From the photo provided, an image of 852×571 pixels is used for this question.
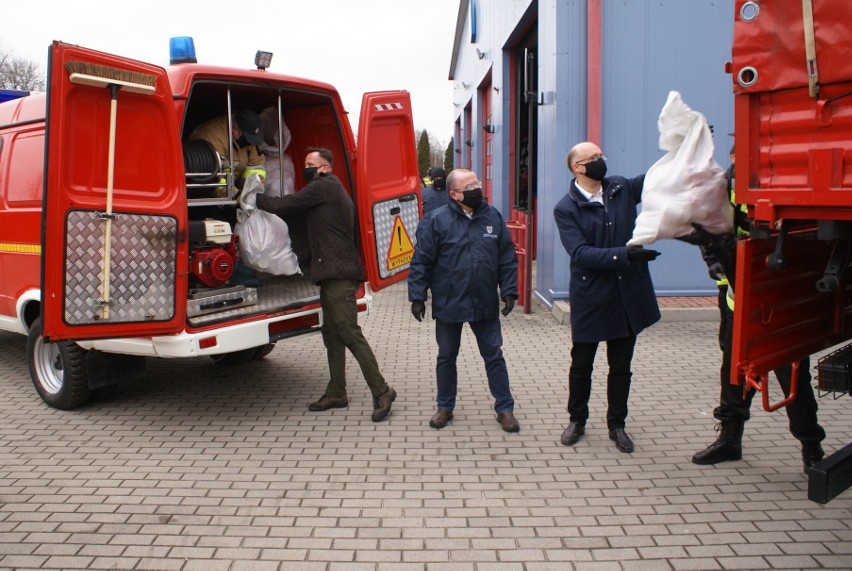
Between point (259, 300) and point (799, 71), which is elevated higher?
point (799, 71)

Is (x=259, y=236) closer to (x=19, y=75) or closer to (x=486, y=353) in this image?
(x=486, y=353)

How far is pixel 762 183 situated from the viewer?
2.77 metres

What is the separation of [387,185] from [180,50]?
1836 millimetres

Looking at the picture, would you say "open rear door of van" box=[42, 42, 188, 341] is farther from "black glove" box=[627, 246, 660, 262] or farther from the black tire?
"black glove" box=[627, 246, 660, 262]

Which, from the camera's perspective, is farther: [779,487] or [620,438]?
[620,438]

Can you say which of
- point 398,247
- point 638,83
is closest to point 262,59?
point 398,247

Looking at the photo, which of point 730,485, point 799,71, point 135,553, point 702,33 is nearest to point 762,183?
point 799,71

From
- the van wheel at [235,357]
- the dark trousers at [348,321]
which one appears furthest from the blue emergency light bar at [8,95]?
the dark trousers at [348,321]

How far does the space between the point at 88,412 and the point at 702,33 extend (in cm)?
737

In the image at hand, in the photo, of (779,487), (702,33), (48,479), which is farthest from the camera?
(702,33)

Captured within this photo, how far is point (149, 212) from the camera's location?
4.45 metres

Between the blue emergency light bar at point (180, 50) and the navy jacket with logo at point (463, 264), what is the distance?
80.0 inches

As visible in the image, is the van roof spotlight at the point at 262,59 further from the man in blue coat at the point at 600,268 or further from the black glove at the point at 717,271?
the black glove at the point at 717,271

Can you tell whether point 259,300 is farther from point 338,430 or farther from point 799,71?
point 799,71
